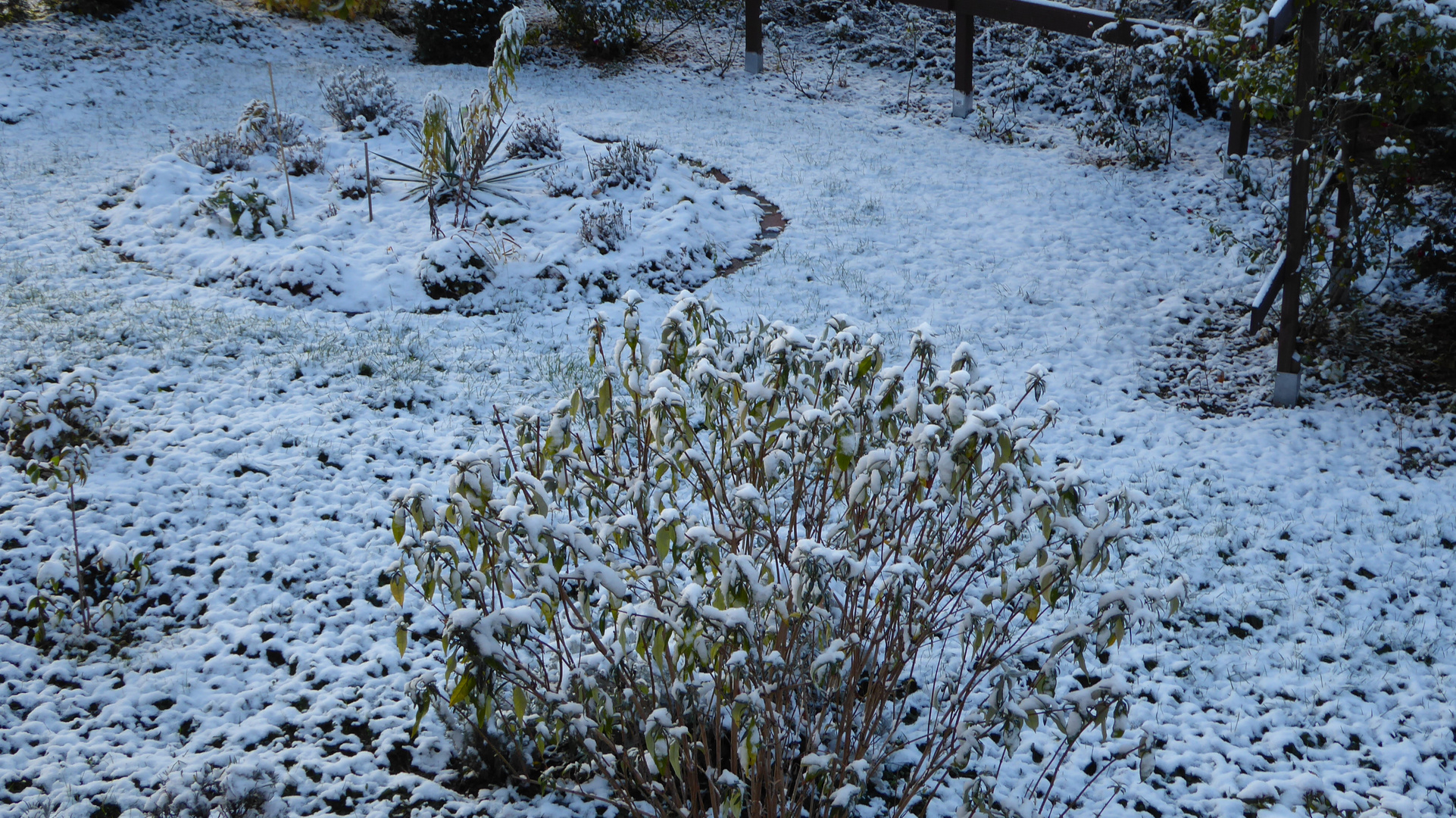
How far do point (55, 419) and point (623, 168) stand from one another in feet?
16.8

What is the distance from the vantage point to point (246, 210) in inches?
292

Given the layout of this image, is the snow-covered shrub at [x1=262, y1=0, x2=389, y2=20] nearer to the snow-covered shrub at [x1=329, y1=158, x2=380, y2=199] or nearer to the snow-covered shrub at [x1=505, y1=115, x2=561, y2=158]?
the snow-covered shrub at [x1=505, y1=115, x2=561, y2=158]

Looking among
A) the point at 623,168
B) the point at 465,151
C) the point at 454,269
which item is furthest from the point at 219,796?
the point at 623,168

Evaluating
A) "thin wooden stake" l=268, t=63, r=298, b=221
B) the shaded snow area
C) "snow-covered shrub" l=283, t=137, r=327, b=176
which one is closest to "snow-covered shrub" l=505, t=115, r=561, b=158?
the shaded snow area

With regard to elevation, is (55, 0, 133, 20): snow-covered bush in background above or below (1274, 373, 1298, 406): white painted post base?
above

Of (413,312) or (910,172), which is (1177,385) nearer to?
(910,172)

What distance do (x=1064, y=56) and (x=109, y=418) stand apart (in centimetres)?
1035

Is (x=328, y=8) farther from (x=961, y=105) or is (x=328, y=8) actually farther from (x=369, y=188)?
(x=961, y=105)

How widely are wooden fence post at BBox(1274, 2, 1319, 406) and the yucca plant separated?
5067 mm

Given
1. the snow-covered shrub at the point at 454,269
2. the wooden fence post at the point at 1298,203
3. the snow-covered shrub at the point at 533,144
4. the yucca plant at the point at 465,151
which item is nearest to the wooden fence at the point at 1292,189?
the wooden fence post at the point at 1298,203

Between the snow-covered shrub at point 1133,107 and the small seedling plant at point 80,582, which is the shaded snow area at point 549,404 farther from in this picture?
the snow-covered shrub at point 1133,107

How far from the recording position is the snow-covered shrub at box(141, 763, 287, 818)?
324 cm

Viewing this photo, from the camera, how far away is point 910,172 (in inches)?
374

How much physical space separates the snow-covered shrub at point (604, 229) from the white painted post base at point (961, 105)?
4.98m
